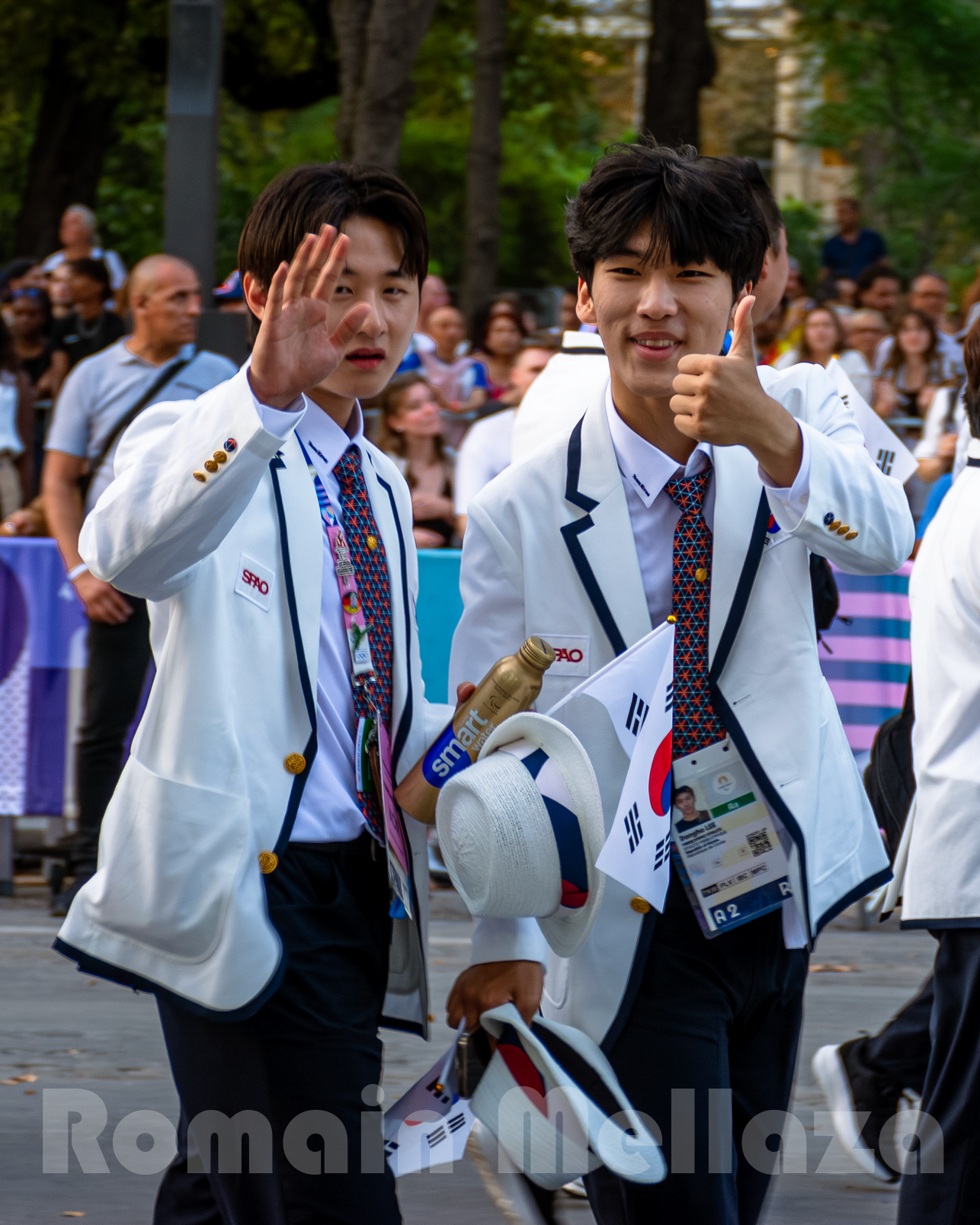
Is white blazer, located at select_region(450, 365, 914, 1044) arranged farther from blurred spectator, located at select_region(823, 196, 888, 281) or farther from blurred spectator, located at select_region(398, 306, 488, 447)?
blurred spectator, located at select_region(823, 196, 888, 281)

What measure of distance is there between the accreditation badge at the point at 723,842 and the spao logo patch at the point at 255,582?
73 centimetres

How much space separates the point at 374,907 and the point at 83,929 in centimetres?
46

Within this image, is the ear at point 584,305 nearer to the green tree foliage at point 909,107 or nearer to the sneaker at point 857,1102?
the sneaker at point 857,1102

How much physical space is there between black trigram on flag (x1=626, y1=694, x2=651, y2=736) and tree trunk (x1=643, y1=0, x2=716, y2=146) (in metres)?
15.5

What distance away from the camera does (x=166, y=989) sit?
2643 millimetres

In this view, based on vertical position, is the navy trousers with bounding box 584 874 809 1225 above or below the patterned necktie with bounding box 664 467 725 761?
below

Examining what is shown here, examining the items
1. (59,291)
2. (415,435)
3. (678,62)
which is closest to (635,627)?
(415,435)

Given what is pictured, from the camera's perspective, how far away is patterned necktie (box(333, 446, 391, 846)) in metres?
2.80

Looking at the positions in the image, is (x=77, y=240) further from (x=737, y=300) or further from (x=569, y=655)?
(x=569, y=655)

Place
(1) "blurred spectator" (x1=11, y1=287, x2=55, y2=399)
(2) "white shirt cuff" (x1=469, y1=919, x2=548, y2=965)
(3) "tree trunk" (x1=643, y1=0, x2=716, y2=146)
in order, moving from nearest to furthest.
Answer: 1. (2) "white shirt cuff" (x1=469, y1=919, x2=548, y2=965)
2. (1) "blurred spectator" (x1=11, y1=287, x2=55, y2=399)
3. (3) "tree trunk" (x1=643, y1=0, x2=716, y2=146)

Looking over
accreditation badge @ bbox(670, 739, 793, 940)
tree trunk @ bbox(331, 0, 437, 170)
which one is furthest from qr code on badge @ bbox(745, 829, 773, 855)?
tree trunk @ bbox(331, 0, 437, 170)

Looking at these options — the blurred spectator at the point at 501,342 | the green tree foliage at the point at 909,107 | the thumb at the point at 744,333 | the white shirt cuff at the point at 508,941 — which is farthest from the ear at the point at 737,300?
the green tree foliage at the point at 909,107

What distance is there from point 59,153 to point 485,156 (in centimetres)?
787

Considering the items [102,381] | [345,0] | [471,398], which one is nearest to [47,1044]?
[102,381]
